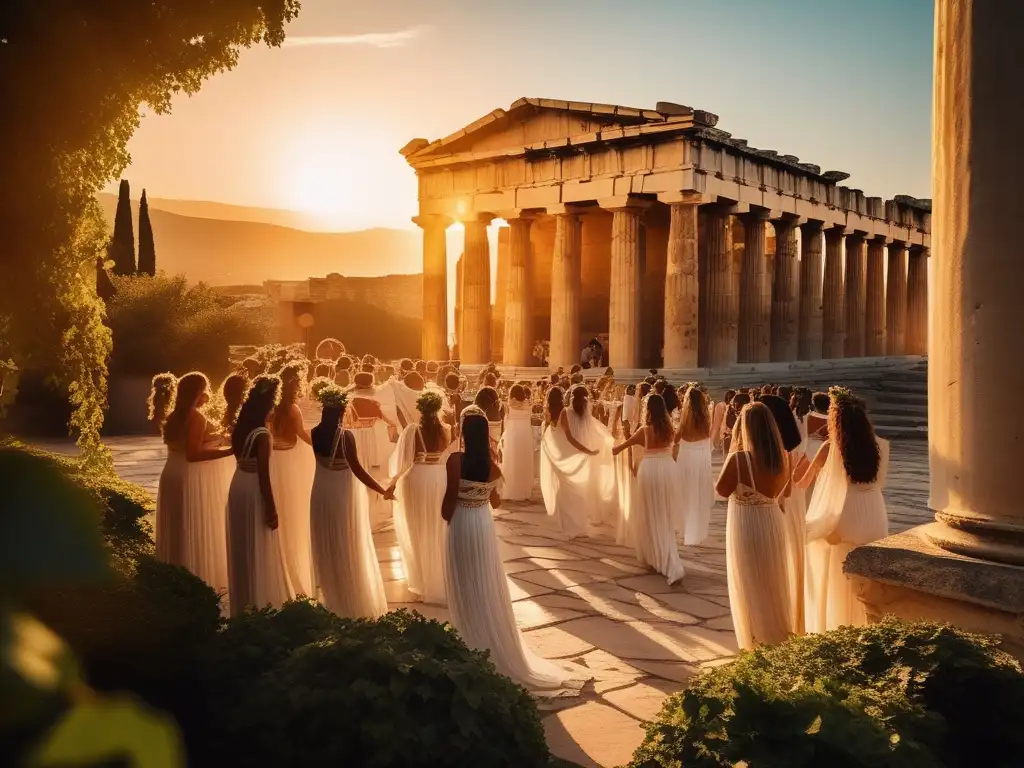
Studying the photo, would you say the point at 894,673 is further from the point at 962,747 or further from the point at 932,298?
the point at 932,298

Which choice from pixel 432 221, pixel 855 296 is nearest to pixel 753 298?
pixel 855 296

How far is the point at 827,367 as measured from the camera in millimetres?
32656

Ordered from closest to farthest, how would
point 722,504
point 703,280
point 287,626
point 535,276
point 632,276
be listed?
point 287,626, point 722,504, point 632,276, point 703,280, point 535,276

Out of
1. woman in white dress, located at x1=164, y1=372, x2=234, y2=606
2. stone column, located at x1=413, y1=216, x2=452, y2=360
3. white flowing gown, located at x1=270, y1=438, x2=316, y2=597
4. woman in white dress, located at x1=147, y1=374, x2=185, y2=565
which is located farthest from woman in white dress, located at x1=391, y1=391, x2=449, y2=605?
stone column, located at x1=413, y1=216, x2=452, y2=360

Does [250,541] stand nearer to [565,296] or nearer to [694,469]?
[694,469]

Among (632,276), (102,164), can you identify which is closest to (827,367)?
(632,276)

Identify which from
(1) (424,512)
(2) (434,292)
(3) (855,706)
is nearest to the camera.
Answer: (3) (855,706)

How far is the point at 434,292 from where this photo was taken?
110 feet

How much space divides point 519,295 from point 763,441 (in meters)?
26.1

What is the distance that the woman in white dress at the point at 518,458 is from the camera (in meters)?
13.7

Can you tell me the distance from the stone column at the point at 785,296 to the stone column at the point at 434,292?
41.4 feet

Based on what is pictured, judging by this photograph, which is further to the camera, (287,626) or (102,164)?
(102,164)

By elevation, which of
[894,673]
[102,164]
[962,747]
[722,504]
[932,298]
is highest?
[102,164]

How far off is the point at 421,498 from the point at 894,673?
18.4 ft
